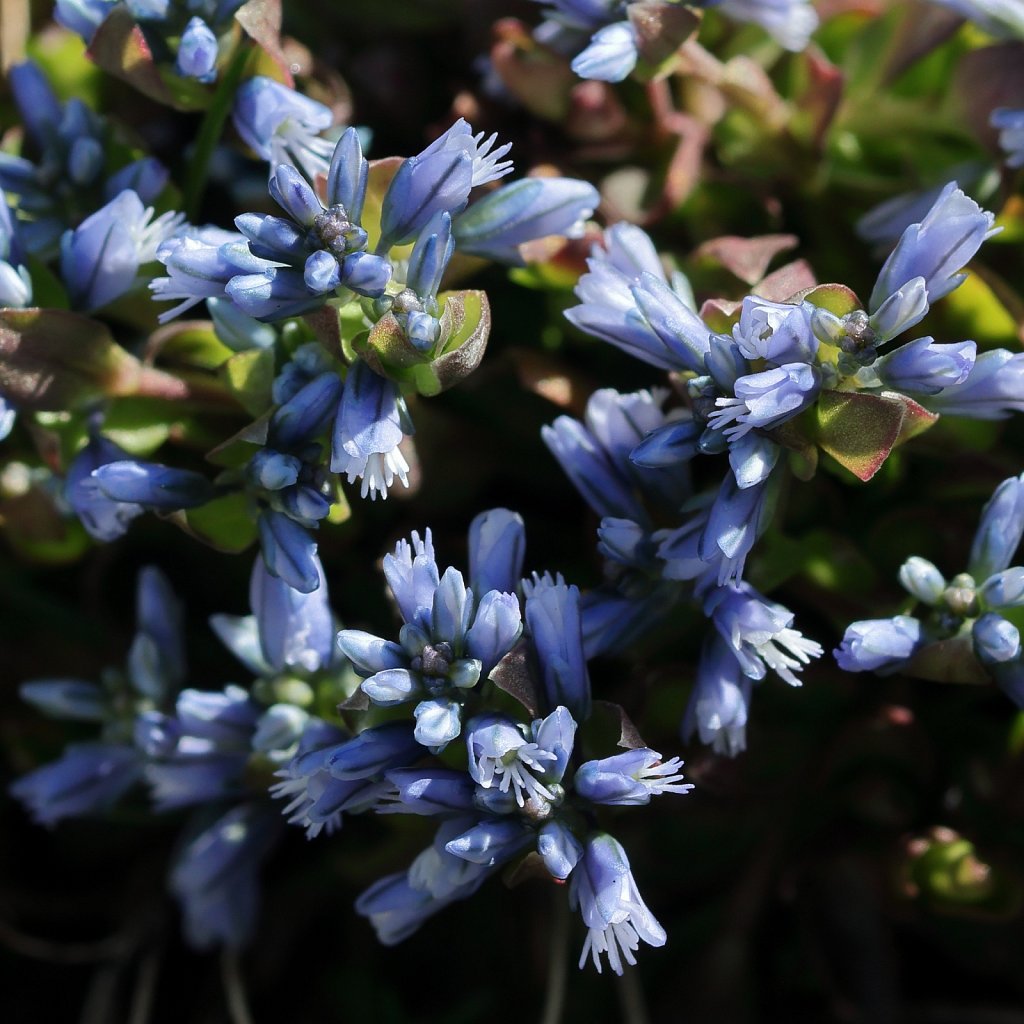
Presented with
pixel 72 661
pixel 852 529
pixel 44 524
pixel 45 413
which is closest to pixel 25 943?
pixel 72 661

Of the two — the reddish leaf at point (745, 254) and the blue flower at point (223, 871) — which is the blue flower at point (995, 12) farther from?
the blue flower at point (223, 871)

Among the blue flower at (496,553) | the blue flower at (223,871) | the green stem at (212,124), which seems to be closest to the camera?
the blue flower at (496,553)

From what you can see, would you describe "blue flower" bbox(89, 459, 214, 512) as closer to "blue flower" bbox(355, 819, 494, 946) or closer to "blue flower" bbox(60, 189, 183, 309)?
"blue flower" bbox(60, 189, 183, 309)

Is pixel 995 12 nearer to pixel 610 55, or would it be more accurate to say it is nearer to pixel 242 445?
pixel 610 55

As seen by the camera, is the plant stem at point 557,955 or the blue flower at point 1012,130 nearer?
the blue flower at point 1012,130

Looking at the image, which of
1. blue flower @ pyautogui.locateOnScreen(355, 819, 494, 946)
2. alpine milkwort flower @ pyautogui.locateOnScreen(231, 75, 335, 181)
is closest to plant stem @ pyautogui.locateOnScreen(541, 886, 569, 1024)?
blue flower @ pyautogui.locateOnScreen(355, 819, 494, 946)

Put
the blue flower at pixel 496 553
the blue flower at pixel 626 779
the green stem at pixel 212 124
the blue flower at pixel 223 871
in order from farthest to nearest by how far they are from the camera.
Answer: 1. the blue flower at pixel 223 871
2. the green stem at pixel 212 124
3. the blue flower at pixel 496 553
4. the blue flower at pixel 626 779

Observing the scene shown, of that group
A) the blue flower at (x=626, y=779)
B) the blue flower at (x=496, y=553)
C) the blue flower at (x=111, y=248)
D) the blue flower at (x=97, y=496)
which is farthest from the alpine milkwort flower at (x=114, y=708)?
the blue flower at (x=626, y=779)
